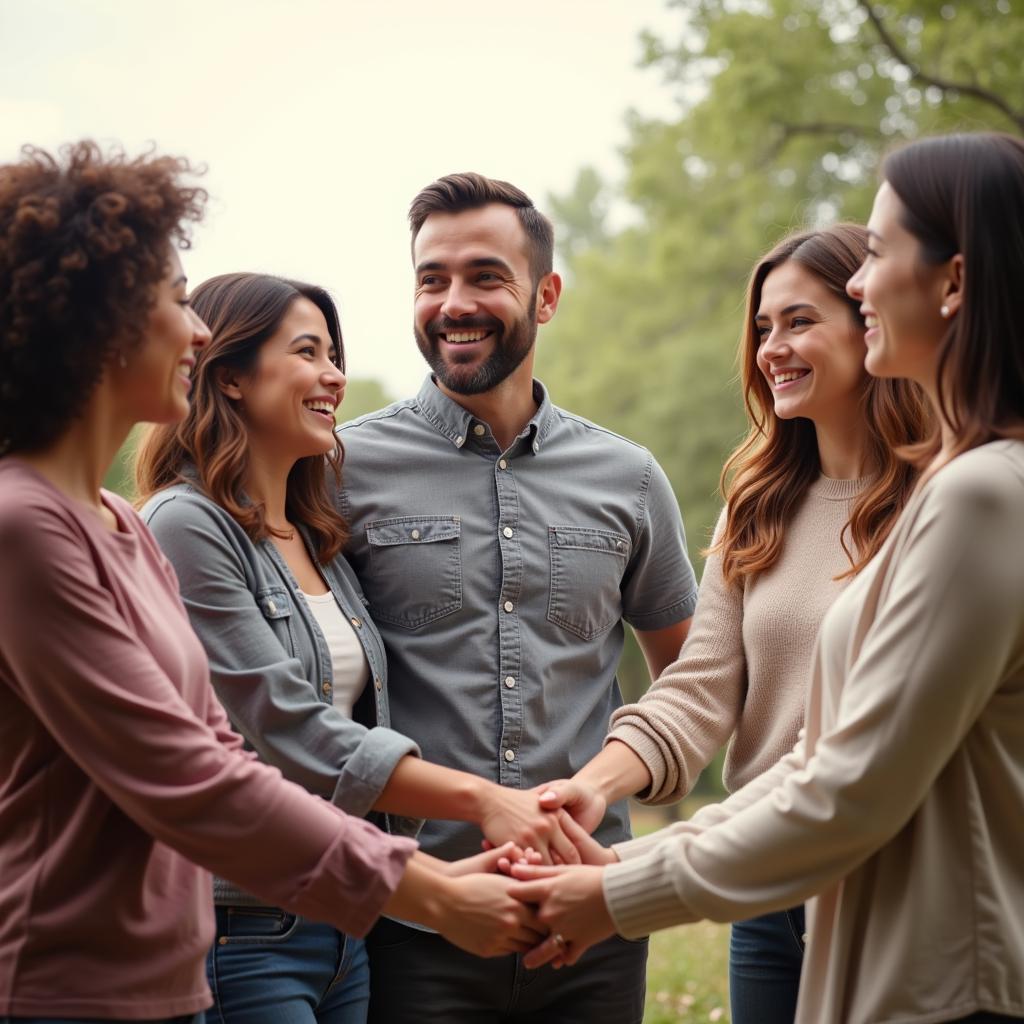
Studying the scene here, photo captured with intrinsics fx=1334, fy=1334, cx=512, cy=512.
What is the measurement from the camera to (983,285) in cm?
257

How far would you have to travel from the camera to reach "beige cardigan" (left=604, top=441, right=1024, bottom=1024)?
2.43 m

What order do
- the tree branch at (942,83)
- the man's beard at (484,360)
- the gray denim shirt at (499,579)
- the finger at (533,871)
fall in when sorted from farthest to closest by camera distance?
the tree branch at (942,83), the man's beard at (484,360), the gray denim shirt at (499,579), the finger at (533,871)

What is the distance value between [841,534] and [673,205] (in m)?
14.1

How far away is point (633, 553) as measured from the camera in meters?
4.33

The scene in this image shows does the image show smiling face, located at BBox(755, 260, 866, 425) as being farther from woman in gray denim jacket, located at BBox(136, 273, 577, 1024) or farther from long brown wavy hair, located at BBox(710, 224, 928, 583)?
woman in gray denim jacket, located at BBox(136, 273, 577, 1024)

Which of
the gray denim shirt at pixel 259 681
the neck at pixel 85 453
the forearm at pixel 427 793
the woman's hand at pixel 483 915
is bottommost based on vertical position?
the woman's hand at pixel 483 915

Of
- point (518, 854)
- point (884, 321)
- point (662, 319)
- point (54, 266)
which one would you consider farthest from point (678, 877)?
point (662, 319)

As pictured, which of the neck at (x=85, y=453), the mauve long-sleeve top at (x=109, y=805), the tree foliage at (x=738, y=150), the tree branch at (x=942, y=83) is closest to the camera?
the mauve long-sleeve top at (x=109, y=805)

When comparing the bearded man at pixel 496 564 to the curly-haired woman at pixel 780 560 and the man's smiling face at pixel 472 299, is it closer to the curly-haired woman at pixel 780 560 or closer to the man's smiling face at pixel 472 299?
the man's smiling face at pixel 472 299

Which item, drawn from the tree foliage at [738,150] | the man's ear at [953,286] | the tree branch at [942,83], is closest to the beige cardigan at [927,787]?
the man's ear at [953,286]

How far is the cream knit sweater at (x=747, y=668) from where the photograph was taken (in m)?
3.82

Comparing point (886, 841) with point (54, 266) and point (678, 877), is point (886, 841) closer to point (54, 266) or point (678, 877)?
point (678, 877)

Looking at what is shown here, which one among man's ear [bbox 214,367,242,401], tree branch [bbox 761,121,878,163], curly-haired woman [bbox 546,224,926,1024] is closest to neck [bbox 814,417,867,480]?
curly-haired woman [bbox 546,224,926,1024]

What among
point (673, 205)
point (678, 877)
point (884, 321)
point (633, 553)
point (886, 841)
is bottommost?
point (678, 877)
